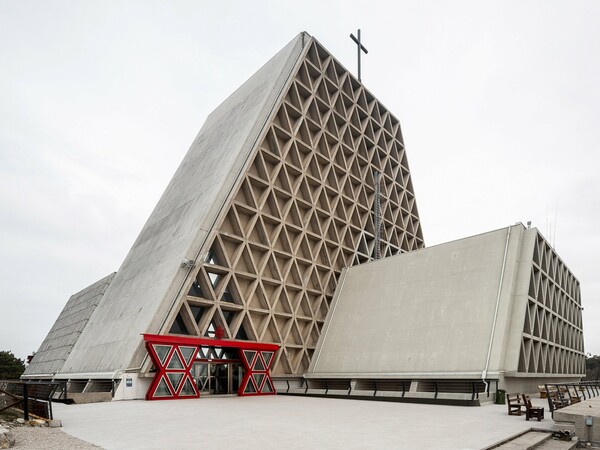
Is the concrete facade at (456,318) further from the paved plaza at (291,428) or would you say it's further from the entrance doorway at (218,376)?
the paved plaza at (291,428)

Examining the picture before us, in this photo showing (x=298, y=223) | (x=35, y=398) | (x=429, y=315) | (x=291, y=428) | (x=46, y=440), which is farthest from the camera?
(x=298, y=223)

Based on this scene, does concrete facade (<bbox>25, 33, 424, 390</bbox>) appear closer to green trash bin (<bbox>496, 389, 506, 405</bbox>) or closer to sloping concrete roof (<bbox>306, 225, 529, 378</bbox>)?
sloping concrete roof (<bbox>306, 225, 529, 378</bbox>)

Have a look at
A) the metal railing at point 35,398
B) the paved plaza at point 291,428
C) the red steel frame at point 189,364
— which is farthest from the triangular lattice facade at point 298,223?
the paved plaza at point 291,428

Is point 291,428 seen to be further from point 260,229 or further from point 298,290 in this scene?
point 298,290

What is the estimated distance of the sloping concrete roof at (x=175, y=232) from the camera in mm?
23672

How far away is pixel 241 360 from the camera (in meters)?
24.9

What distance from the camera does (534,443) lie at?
9758 mm

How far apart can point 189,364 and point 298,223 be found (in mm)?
12875

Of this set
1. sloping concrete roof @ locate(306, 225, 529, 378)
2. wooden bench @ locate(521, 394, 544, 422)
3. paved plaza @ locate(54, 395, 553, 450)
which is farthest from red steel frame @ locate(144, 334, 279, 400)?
wooden bench @ locate(521, 394, 544, 422)

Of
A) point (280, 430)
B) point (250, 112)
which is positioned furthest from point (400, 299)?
point (280, 430)

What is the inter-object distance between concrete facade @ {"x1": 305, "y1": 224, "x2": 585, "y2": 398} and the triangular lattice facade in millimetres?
2952

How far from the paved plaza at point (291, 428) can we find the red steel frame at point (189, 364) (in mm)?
5594

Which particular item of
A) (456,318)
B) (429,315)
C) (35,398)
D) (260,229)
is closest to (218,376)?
(260,229)

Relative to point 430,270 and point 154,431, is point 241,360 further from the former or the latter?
point 154,431
